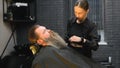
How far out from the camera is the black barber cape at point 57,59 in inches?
134

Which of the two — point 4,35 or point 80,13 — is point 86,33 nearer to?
point 80,13

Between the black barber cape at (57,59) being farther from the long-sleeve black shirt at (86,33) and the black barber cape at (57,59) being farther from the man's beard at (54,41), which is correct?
the long-sleeve black shirt at (86,33)

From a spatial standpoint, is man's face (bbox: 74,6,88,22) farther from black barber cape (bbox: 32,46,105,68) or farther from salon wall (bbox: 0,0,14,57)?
salon wall (bbox: 0,0,14,57)

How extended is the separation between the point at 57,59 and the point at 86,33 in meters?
1.09

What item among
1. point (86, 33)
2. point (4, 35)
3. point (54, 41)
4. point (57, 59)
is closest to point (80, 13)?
point (86, 33)

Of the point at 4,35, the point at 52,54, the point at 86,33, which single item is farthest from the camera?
the point at 4,35

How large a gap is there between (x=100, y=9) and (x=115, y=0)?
0.37 meters

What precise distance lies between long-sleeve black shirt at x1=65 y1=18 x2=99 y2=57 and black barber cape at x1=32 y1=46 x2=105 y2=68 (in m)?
0.63

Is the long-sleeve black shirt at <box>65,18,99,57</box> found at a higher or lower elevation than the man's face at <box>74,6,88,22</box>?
lower

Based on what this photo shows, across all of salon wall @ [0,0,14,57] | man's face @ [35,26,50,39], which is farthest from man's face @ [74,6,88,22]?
salon wall @ [0,0,14,57]

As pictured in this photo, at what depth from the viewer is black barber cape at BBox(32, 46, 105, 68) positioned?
3.41 meters

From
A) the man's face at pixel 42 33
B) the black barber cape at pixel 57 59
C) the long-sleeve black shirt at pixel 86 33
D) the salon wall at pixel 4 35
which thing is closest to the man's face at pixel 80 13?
the long-sleeve black shirt at pixel 86 33

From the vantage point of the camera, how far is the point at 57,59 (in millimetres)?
3525

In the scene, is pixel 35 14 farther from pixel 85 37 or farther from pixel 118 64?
pixel 85 37
